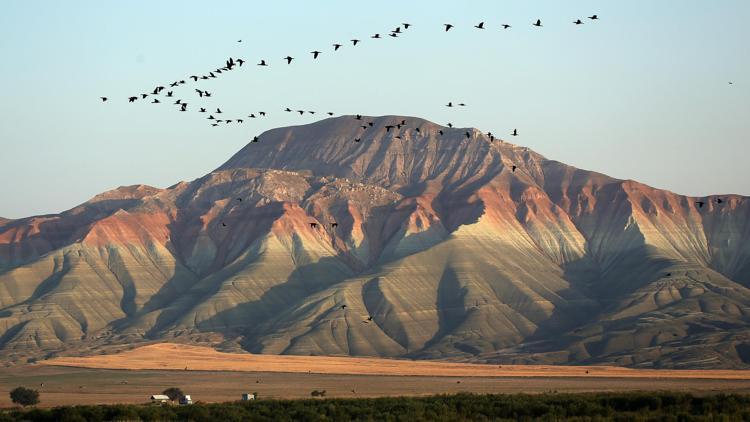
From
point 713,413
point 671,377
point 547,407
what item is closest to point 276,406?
point 547,407

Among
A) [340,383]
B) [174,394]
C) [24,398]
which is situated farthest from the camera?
[340,383]

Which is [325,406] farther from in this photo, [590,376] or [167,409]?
[590,376]

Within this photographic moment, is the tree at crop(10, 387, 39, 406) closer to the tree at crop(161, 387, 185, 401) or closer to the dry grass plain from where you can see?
the dry grass plain

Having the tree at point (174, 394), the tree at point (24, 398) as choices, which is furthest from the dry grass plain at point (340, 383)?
the tree at point (174, 394)

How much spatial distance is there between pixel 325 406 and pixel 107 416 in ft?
57.7

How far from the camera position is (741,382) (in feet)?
543

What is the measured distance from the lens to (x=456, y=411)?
3752 inches

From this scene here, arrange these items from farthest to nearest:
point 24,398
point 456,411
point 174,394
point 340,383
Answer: point 340,383, point 174,394, point 24,398, point 456,411

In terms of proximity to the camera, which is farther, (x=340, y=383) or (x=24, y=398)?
(x=340, y=383)

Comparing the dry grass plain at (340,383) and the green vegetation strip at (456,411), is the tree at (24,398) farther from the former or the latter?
the green vegetation strip at (456,411)

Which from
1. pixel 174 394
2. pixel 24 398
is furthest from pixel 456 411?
pixel 24 398

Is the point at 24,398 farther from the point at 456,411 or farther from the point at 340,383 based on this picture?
the point at 456,411

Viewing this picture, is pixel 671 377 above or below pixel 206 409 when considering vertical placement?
below

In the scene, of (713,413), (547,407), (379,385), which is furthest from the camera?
(379,385)
